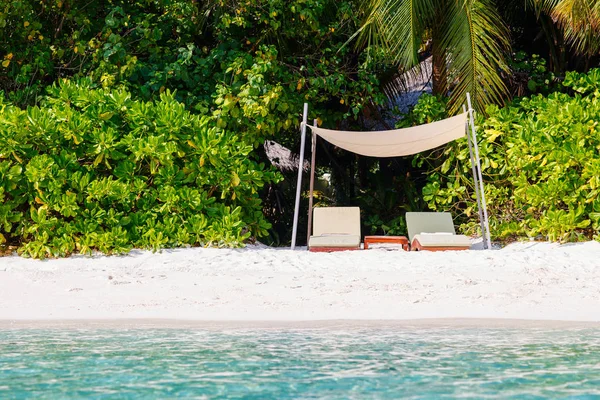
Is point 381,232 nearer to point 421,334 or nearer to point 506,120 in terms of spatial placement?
point 506,120

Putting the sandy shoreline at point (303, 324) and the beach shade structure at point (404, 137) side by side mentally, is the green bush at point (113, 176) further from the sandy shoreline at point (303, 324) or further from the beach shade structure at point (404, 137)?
the sandy shoreline at point (303, 324)

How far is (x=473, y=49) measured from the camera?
1012 cm

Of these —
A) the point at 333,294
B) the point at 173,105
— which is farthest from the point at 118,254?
the point at 333,294

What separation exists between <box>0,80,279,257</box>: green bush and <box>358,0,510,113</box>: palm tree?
267cm

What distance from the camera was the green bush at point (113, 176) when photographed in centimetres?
811

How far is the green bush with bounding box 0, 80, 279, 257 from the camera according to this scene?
8109 millimetres

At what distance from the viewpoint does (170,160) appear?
333 inches

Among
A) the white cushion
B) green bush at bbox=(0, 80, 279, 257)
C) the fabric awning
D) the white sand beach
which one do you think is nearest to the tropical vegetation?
green bush at bbox=(0, 80, 279, 257)

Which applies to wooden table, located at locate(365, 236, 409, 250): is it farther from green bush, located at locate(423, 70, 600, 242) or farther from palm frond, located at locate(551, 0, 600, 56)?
palm frond, located at locate(551, 0, 600, 56)

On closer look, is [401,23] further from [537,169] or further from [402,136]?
[537,169]

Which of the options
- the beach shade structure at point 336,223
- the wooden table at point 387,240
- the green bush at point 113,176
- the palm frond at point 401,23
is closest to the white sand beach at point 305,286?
the green bush at point 113,176

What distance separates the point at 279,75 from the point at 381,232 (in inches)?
128

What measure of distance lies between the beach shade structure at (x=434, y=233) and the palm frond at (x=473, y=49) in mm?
1604

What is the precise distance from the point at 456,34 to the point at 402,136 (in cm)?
171
